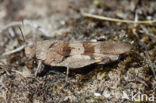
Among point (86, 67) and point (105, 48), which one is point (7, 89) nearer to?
point (86, 67)

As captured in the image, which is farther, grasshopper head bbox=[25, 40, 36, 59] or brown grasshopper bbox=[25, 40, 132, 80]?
grasshopper head bbox=[25, 40, 36, 59]

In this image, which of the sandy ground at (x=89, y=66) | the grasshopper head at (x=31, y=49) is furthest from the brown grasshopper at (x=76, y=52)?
the sandy ground at (x=89, y=66)

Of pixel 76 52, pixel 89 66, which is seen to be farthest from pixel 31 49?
pixel 89 66

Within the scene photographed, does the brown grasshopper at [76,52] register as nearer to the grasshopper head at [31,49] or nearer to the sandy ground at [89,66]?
the grasshopper head at [31,49]

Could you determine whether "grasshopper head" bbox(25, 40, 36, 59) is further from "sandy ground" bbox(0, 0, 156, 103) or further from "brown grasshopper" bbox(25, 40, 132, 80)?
"sandy ground" bbox(0, 0, 156, 103)

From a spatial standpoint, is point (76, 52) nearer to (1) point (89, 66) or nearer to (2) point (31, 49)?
(1) point (89, 66)

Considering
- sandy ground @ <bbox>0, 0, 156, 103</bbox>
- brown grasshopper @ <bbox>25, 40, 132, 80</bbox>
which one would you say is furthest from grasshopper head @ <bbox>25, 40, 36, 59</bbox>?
sandy ground @ <bbox>0, 0, 156, 103</bbox>

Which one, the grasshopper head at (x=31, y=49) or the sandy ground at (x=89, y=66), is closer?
the sandy ground at (x=89, y=66)

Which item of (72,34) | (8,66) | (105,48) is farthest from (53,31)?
(105,48)
